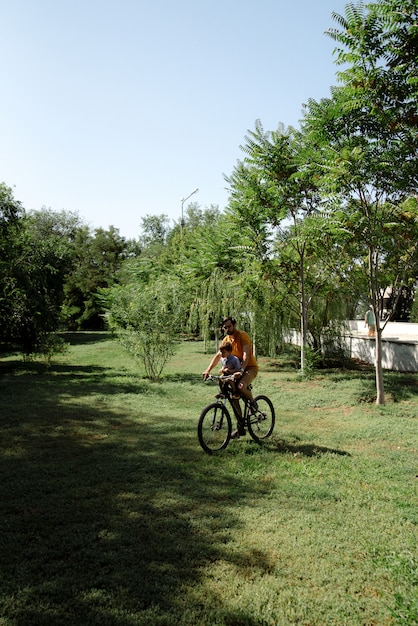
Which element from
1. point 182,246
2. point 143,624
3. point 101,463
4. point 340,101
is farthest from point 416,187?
point 182,246

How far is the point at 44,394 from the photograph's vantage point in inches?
468

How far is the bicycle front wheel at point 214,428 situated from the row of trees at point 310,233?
526 cm

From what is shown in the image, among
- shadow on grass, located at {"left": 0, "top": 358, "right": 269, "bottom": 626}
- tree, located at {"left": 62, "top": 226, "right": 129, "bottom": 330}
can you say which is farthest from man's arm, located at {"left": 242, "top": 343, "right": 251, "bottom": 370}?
tree, located at {"left": 62, "top": 226, "right": 129, "bottom": 330}

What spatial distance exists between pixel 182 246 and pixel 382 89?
2711cm

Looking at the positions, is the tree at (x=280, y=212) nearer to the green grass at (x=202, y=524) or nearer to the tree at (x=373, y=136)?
the tree at (x=373, y=136)

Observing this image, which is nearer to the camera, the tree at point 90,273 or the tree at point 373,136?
the tree at point 373,136

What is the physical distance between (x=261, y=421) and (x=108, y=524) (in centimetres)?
370

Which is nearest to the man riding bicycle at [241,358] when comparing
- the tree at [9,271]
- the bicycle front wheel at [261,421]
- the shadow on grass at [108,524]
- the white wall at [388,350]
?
the bicycle front wheel at [261,421]

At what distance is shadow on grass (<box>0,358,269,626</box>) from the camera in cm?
303

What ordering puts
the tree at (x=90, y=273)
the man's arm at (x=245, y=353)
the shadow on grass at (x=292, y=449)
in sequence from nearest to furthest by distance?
the shadow on grass at (x=292, y=449)
the man's arm at (x=245, y=353)
the tree at (x=90, y=273)

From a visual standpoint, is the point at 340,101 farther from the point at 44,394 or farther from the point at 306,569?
the point at 44,394

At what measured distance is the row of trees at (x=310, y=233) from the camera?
7660 mm

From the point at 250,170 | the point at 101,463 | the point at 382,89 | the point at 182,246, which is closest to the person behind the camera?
the point at 101,463

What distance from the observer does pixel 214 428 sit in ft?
22.2
